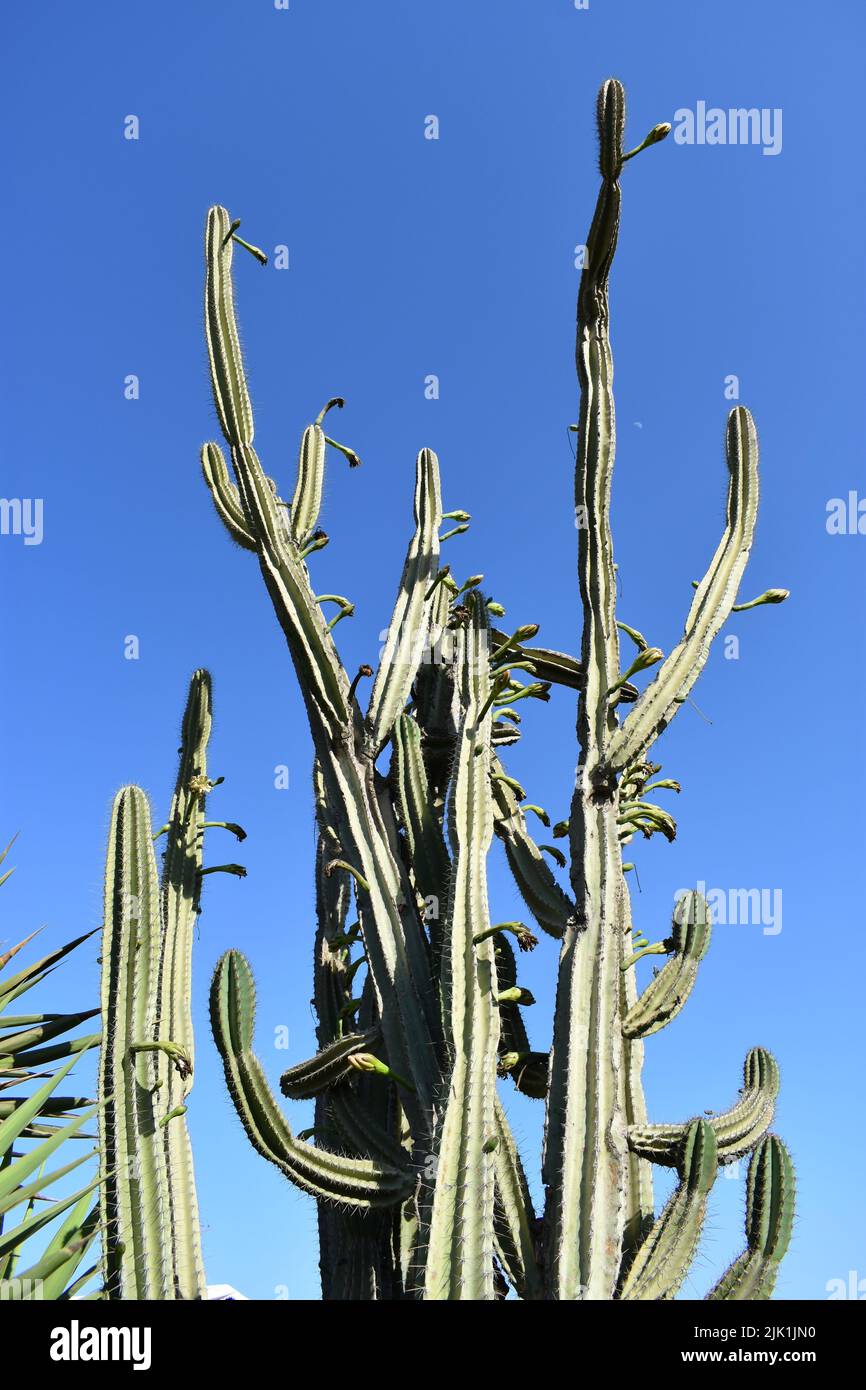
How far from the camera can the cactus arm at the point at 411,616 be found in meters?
4.32

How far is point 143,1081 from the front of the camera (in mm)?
3309

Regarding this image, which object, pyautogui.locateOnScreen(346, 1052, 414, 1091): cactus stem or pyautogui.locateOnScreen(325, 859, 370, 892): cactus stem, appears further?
pyautogui.locateOnScreen(325, 859, 370, 892): cactus stem

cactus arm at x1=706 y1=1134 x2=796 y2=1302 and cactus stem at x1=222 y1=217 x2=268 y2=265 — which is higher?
cactus stem at x1=222 y1=217 x2=268 y2=265

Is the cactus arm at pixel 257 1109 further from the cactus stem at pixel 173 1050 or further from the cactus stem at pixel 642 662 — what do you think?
the cactus stem at pixel 642 662

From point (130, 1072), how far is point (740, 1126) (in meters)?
2.06

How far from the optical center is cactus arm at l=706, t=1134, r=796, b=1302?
3.28 m

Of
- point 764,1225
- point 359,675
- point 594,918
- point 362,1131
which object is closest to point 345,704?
point 359,675

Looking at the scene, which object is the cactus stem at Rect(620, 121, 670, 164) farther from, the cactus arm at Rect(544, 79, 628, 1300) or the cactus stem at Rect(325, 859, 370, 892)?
the cactus stem at Rect(325, 859, 370, 892)

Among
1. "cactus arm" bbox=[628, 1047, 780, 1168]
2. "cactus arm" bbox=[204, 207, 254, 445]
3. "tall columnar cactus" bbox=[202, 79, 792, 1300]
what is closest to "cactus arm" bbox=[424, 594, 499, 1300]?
"tall columnar cactus" bbox=[202, 79, 792, 1300]

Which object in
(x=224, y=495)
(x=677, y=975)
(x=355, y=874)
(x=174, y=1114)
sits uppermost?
(x=224, y=495)

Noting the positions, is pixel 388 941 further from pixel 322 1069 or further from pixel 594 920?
pixel 594 920

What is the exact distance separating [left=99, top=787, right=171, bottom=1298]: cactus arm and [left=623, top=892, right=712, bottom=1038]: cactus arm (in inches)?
64.6

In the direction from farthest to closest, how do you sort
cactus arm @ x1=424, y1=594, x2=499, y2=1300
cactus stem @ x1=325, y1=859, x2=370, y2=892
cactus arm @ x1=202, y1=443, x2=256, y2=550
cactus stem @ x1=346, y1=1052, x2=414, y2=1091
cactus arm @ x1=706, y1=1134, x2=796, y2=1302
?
cactus arm @ x1=202, y1=443, x2=256, y2=550 < cactus stem @ x1=325, y1=859, x2=370, y2=892 < cactus stem @ x1=346, y1=1052, x2=414, y2=1091 < cactus arm @ x1=706, y1=1134, x2=796, y2=1302 < cactus arm @ x1=424, y1=594, x2=499, y2=1300

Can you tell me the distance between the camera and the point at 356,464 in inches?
202
